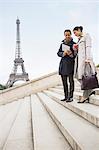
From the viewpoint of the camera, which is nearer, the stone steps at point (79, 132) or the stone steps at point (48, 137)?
the stone steps at point (79, 132)

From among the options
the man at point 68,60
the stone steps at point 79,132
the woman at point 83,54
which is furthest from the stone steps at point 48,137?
the man at point 68,60

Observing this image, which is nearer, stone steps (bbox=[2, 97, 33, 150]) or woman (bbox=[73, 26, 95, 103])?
stone steps (bbox=[2, 97, 33, 150])

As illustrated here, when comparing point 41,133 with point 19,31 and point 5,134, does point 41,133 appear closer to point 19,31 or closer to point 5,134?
point 5,134

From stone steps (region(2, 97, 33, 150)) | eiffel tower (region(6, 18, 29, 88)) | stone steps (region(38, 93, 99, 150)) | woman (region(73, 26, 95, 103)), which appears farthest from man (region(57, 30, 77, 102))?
eiffel tower (region(6, 18, 29, 88))

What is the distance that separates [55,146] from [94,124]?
1.96ft

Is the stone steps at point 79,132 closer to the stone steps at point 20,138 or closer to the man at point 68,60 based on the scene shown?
the stone steps at point 20,138

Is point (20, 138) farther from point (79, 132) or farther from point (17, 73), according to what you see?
point (17, 73)

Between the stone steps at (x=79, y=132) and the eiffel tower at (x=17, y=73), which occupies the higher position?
the eiffel tower at (x=17, y=73)

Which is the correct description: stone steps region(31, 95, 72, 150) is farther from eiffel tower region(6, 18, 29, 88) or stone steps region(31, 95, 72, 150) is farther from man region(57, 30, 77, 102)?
eiffel tower region(6, 18, 29, 88)

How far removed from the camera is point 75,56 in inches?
235

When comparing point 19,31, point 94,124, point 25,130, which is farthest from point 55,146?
point 19,31

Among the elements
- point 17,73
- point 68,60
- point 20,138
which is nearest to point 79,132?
point 20,138

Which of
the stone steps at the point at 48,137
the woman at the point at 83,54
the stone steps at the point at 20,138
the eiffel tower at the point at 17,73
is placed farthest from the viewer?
the eiffel tower at the point at 17,73

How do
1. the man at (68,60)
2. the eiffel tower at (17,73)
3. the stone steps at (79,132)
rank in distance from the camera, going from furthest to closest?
the eiffel tower at (17,73)
the man at (68,60)
the stone steps at (79,132)
